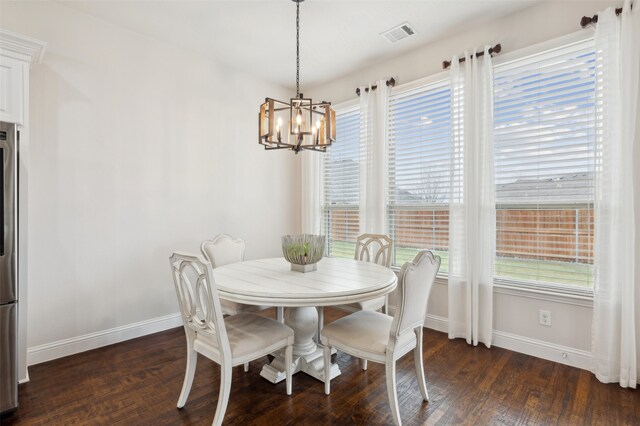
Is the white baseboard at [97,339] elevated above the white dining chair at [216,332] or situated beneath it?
situated beneath

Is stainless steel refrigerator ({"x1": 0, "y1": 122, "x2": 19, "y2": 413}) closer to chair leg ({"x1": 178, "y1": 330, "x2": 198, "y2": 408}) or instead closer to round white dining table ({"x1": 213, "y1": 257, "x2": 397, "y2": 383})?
chair leg ({"x1": 178, "y1": 330, "x2": 198, "y2": 408})

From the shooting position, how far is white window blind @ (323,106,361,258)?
412cm

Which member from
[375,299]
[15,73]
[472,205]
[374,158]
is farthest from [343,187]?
[15,73]

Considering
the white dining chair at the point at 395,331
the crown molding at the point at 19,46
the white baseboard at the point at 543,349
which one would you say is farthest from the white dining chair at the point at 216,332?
the white baseboard at the point at 543,349

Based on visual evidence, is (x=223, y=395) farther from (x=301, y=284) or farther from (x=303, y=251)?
(x=303, y=251)

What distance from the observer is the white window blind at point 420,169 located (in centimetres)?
331

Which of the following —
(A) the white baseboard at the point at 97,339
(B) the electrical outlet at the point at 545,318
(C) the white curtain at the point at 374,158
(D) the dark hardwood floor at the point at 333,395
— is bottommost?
(D) the dark hardwood floor at the point at 333,395

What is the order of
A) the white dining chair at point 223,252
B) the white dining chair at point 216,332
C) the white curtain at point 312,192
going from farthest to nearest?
the white curtain at point 312,192 < the white dining chair at point 223,252 < the white dining chair at point 216,332

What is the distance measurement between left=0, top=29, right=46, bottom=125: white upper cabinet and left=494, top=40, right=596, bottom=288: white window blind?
3591 mm

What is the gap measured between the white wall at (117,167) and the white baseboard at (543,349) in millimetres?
2915

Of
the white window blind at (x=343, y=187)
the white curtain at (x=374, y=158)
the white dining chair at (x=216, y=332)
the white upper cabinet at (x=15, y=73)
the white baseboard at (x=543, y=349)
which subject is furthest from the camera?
the white window blind at (x=343, y=187)

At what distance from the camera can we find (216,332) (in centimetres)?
176

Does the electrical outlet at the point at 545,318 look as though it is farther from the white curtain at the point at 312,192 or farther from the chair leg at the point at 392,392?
the white curtain at the point at 312,192

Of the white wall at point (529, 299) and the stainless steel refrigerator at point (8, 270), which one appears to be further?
the white wall at point (529, 299)
